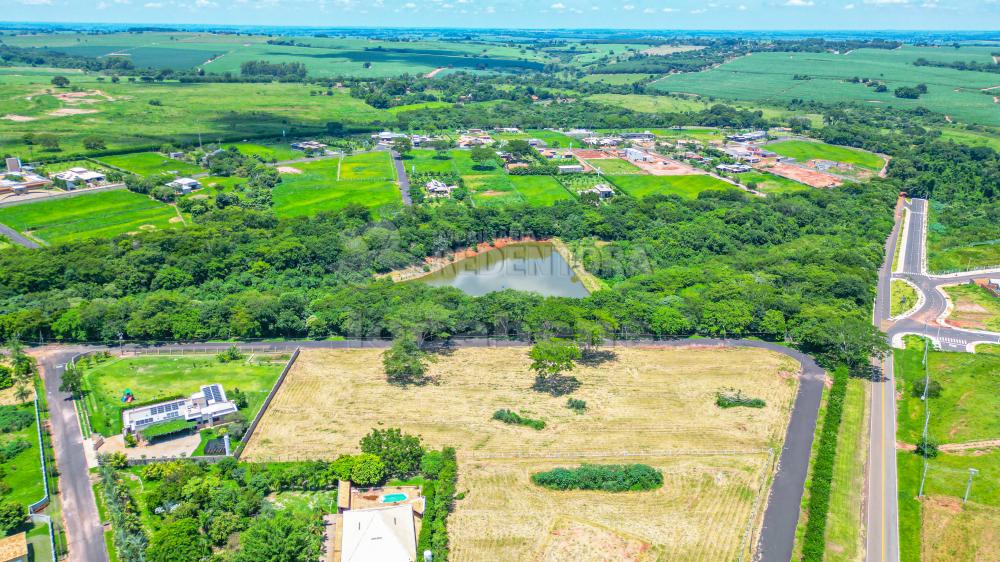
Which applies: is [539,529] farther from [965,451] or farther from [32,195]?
[32,195]

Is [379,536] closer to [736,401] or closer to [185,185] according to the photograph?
[736,401]

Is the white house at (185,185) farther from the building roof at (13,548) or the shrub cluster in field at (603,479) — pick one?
the shrub cluster in field at (603,479)

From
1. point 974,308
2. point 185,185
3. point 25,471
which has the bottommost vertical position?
point 25,471

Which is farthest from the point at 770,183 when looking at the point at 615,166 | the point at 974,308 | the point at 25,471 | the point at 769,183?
the point at 25,471

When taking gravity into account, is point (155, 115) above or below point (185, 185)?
above

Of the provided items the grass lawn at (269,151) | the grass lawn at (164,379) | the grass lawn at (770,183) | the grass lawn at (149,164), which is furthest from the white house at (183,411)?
the grass lawn at (770,183)

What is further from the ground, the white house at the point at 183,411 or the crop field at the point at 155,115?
the crop field at the point at 155,115
